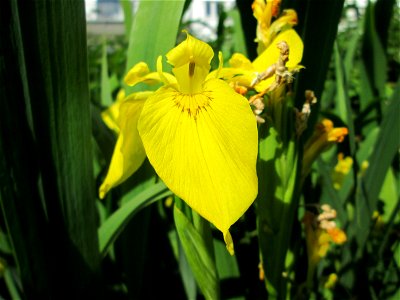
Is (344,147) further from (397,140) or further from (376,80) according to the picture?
(397,140)

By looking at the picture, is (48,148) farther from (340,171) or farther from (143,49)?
(340,171)

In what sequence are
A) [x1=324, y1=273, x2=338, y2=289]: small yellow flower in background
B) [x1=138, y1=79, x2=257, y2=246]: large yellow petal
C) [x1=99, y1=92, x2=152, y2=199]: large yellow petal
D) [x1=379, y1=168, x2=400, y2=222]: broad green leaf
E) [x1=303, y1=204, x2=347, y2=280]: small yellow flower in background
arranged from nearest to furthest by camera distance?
[x1=138, y1=79, x2=257, y2=246]: large yellow petal < [x1=99, y1=92, x2=152, y2=199]: large yellow petal < [x1=303, y1=204, x2=347, y2=280]: small yellow flower in background < [x1=324, y1=273, x2=338, y2=289]: small yellow flower in background < [x1=379, y1=168, x2=400, y2=222]: broad green leaf

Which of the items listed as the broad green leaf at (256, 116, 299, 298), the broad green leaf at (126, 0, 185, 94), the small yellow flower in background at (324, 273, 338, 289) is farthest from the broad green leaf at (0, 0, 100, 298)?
the small yellow flower in background at (324, 273, 338, 289)

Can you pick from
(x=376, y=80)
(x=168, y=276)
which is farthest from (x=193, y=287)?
(x=376, y=80)

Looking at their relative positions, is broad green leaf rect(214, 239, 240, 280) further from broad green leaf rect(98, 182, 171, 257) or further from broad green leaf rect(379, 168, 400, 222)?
broad green leaf rect(379, 168, 400, 222)

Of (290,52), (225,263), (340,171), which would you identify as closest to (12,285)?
(225,263)

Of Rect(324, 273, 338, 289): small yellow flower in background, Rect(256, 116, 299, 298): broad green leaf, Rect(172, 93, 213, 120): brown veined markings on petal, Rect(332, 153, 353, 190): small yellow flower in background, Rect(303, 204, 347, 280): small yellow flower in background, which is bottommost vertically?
Rect(324, 273, 338, 289): small yellow flower in background

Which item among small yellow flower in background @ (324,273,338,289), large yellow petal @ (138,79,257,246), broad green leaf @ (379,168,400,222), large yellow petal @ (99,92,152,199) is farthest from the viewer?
broad green leaf @ (379,168,400,222)

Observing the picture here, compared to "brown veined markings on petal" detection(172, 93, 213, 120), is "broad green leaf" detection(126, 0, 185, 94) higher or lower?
higher
